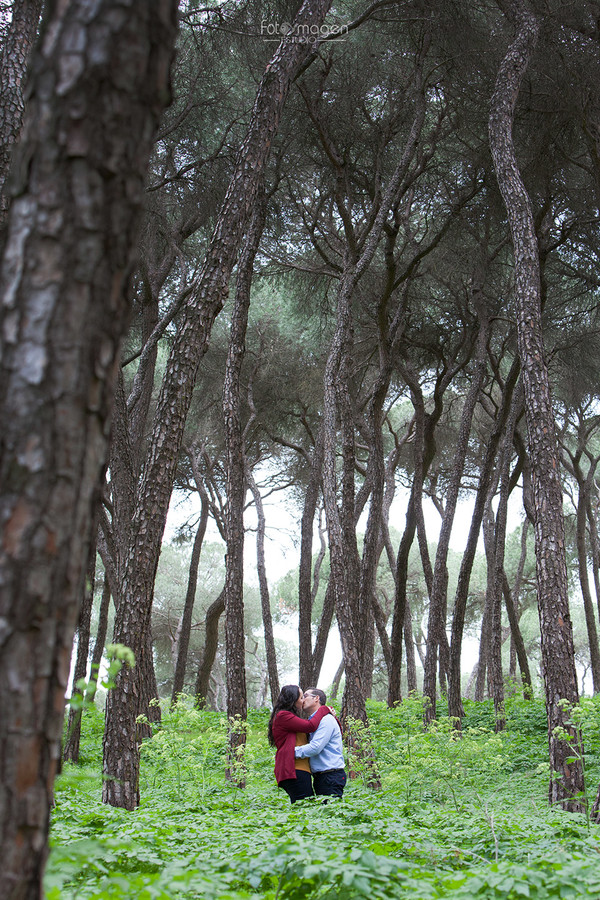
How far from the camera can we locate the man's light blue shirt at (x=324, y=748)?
17.0ft

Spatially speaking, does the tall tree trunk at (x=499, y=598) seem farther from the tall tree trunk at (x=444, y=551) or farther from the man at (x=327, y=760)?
the man at (x=327, y=760)

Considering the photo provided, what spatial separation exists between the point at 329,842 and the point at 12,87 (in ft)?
17.7

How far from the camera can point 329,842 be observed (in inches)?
117

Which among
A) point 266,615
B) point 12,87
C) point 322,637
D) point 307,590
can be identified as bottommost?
point 322,637

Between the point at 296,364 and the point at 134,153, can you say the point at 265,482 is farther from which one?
the point at 134,153

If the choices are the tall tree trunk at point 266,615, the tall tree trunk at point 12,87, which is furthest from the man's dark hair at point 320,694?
the tall tree trunk at point 266,615

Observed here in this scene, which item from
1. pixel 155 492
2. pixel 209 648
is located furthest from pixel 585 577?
pixel 155 492

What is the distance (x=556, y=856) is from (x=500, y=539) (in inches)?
376

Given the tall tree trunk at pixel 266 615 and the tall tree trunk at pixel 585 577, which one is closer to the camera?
the tall tree trunk at pixel 266 615

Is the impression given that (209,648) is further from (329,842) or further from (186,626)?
(329,842)

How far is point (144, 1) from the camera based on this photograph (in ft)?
4.25

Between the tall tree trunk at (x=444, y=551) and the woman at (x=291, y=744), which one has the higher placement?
the tall tree trunk at (x=444, y=551)

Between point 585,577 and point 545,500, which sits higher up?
point 545,500

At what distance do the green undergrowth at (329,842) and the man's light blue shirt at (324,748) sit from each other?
0.28 meters
